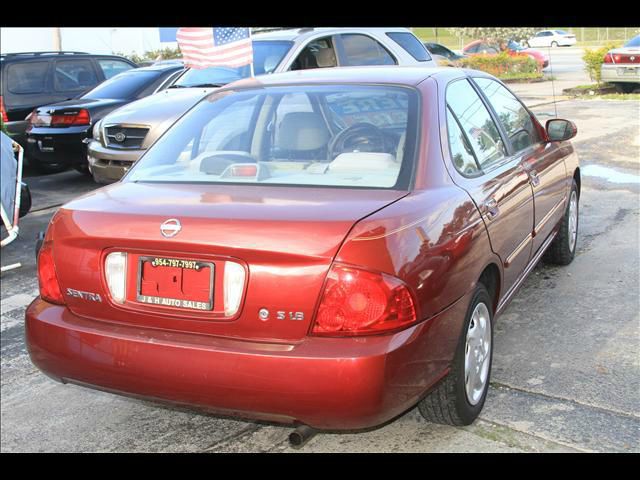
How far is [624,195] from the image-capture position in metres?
8.01

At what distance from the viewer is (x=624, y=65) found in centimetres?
1788

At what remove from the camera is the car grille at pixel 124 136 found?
28.8 feet

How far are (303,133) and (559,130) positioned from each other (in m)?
2.14

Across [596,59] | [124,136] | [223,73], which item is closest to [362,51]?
[223,73]

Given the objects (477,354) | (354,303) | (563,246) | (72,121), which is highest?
(354,303)

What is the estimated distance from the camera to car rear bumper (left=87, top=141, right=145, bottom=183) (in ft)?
28.7

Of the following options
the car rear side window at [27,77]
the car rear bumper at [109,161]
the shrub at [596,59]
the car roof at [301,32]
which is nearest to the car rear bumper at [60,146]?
the car rear bumper at [109,161]

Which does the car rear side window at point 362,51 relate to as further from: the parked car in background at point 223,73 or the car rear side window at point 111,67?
the car rear side window at point 111,67

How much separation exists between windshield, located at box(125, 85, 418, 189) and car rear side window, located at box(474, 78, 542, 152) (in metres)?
1.03

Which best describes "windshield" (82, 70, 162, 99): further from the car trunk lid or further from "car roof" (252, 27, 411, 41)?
the car trunk lid

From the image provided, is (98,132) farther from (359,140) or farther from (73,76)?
(359,140)

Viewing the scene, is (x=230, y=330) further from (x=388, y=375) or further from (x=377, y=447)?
(x=377, y=447)

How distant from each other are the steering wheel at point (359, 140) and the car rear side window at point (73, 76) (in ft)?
31.0

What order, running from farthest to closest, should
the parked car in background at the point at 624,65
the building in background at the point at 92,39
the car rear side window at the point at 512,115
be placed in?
the building in background at the point at 92,39, the parked car in background at the point at 624,65, the car rear side window at the point at 512,115
